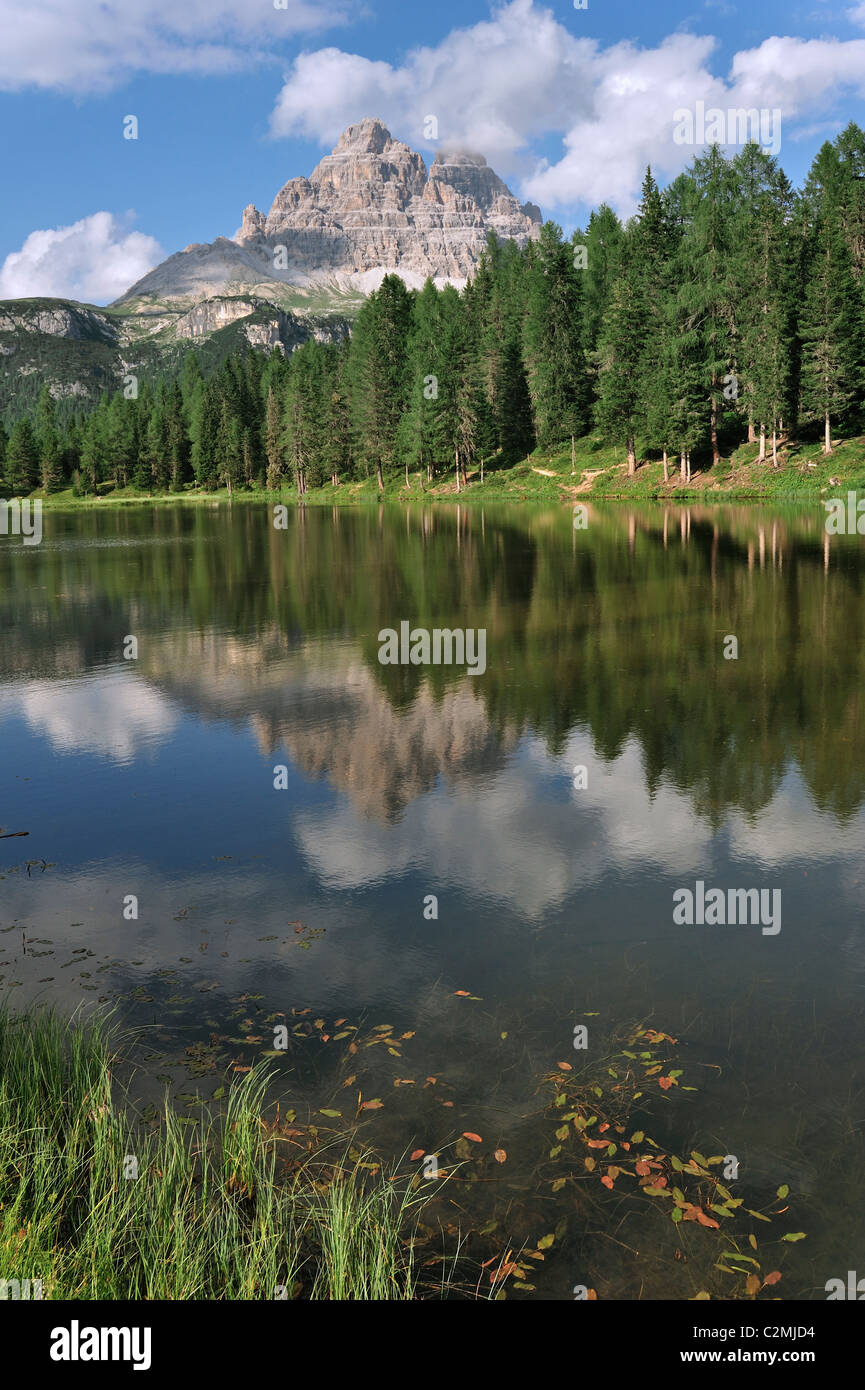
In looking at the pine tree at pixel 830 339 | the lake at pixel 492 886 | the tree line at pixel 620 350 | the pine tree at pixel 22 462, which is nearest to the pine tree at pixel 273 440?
the tree line at pixel 620 350

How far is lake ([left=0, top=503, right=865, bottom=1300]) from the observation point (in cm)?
632

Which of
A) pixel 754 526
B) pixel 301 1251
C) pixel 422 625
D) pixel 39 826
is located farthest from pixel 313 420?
pixel 301 1251

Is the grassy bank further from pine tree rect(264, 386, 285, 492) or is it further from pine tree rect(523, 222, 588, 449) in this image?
pine tree rect(264, 386, 285, 492)

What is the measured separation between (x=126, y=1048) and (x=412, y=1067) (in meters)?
2.30

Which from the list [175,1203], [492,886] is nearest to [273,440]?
[492,886]

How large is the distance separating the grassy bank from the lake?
45236mm

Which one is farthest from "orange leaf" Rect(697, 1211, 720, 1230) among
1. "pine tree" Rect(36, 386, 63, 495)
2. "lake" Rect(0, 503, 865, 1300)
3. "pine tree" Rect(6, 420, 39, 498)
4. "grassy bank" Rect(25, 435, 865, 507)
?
"pine tree" Rect(6, 420, 39, 498)

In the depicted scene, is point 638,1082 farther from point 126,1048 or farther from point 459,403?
point 459,403

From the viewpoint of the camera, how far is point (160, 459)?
15638 cm

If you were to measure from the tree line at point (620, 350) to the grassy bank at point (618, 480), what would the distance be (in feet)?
4.79

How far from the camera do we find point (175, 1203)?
5266 mm

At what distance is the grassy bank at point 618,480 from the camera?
64.9 metres

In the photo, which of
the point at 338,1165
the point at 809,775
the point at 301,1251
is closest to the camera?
the point at 301,1251

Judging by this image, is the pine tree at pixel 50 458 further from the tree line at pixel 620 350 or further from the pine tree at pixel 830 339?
the pine tree at pixel 830 339
